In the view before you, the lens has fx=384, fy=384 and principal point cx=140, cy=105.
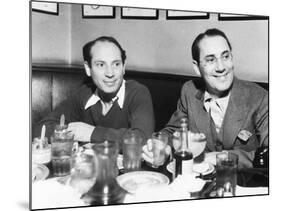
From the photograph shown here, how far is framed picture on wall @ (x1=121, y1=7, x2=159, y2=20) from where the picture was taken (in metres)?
1.62

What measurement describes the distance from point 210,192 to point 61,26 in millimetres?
933

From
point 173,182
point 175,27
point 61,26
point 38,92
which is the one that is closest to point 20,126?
point 38,92

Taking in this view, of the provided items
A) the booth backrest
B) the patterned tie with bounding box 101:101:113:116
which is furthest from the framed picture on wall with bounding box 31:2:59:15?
the patterned tie with bounding box 101:101:113:116

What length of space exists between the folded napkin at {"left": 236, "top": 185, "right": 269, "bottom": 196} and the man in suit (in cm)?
10

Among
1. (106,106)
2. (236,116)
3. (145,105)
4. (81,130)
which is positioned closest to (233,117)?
(236,116)

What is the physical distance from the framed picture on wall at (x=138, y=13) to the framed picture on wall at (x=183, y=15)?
0.06 meters

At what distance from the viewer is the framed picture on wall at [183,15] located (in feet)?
5.48

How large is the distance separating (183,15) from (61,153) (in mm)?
788

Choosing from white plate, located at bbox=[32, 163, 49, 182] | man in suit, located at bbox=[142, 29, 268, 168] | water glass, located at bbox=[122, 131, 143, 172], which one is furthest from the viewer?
man in suit, located at bbox=[142, 29, 268, 168]

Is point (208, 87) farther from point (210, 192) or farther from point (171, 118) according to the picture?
point (210, 192)

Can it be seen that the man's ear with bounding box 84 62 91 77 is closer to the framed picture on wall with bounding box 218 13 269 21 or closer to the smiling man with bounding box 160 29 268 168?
the smiling man with bounding box 160 29 268 168

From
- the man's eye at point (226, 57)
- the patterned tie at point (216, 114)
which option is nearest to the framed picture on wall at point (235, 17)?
the man's eye at point (226, 57)

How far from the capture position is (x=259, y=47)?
1.77 m
